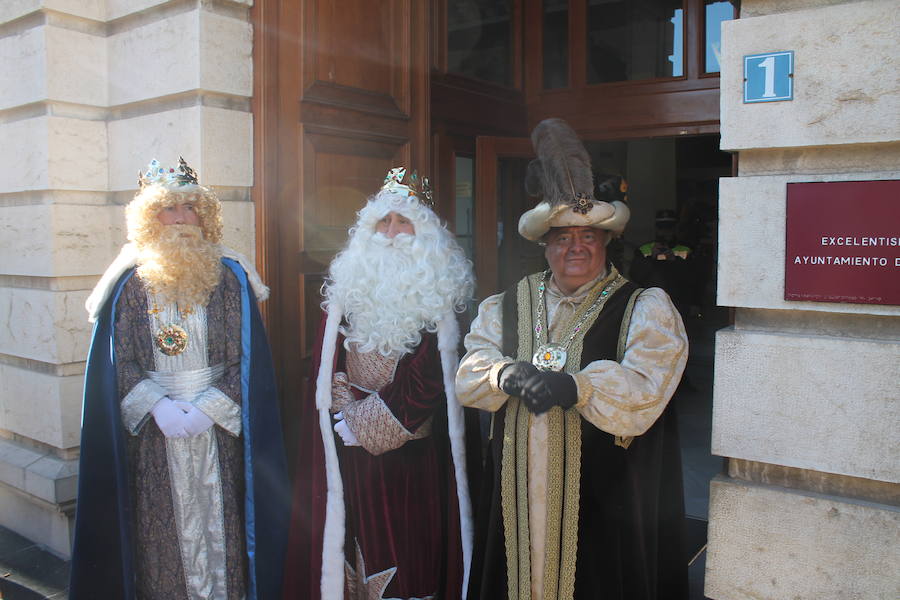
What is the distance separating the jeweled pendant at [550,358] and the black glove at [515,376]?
0.35 feet

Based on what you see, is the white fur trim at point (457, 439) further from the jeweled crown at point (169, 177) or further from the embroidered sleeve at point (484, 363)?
the jeweled crown at point (169, 177)

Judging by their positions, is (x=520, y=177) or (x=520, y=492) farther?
(x=520, y=177)

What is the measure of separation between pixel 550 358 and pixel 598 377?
9.3 inches

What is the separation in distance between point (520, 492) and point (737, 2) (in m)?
1.79

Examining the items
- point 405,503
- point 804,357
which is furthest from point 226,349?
point 804,357

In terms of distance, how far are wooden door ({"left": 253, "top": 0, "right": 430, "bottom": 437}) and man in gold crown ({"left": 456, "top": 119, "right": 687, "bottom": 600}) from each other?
61.0 inches

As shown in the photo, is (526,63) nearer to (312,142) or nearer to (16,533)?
(312,142)

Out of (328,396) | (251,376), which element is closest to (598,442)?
(328,396)

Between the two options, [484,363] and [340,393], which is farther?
[340,393]

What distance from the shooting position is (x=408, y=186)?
3.22 m

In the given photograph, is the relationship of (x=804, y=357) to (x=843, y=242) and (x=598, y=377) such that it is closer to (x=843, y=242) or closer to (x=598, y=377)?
(x=843, y=242)

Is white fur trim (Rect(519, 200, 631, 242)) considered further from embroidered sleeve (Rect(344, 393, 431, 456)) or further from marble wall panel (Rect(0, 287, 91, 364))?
marble wall panel (Rect(0, 287, 91, 364))

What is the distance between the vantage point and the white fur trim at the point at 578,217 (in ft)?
8.04

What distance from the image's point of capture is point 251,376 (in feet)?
10.2
